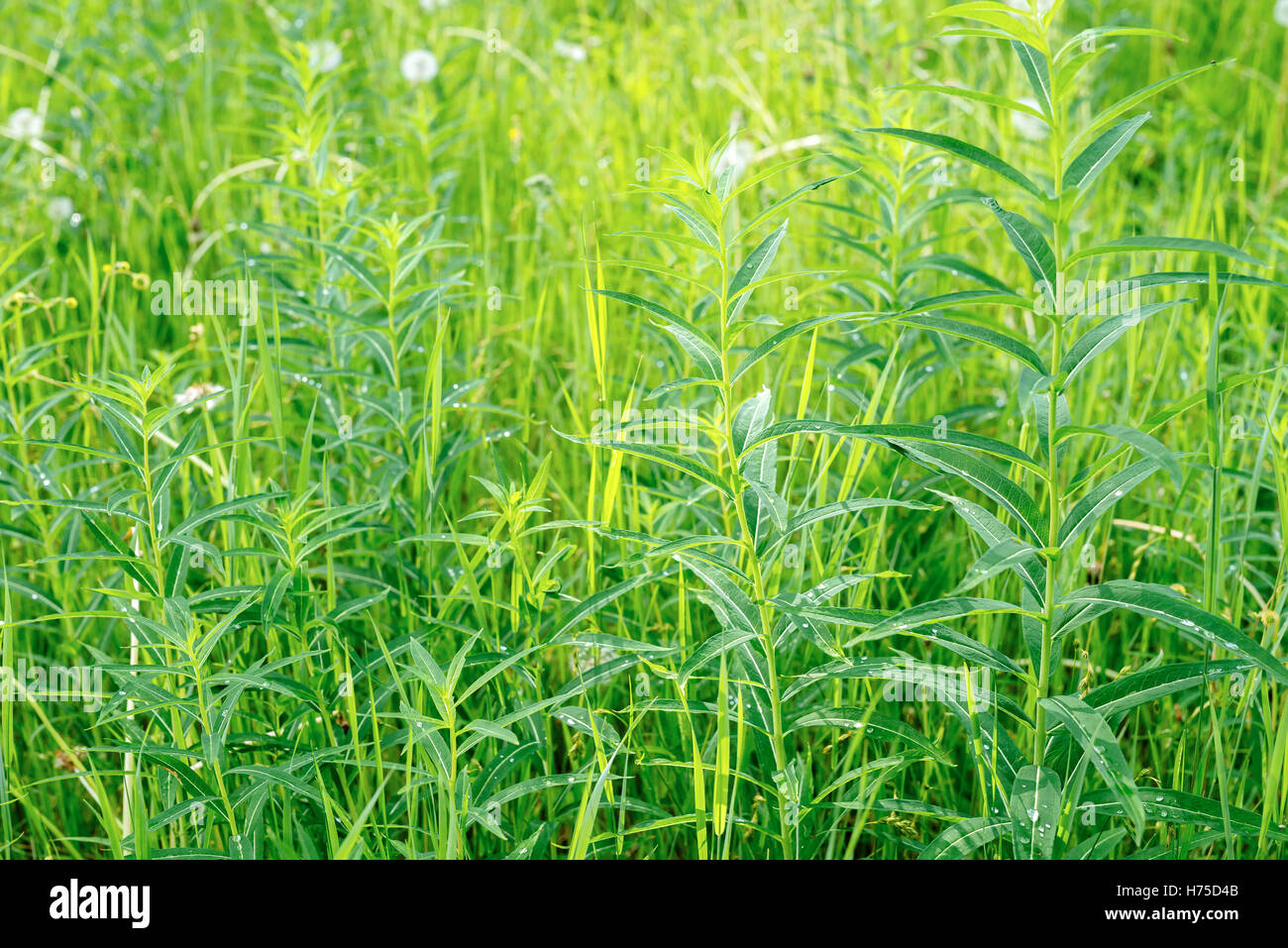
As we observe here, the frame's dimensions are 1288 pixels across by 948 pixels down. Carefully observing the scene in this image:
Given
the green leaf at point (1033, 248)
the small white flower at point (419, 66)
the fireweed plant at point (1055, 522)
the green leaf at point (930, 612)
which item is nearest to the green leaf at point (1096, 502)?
the fireweed plant at point (1055, 522)

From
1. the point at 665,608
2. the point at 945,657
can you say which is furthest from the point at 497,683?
the point at 945,657

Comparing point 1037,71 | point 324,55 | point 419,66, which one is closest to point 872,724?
point 1037,71

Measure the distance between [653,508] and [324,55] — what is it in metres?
1.80

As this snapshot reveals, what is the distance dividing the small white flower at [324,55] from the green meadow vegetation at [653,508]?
152 mm

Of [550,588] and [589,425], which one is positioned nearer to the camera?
[550,588]

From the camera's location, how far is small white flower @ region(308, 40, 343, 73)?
250cm

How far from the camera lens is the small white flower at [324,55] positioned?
2.50m

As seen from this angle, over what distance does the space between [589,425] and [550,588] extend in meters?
0.76

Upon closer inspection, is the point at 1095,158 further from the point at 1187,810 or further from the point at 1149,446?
the point at 1187,810

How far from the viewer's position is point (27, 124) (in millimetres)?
3490

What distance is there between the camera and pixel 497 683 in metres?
1.70

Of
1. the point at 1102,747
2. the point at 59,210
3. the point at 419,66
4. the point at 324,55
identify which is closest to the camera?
the point at 1102,747

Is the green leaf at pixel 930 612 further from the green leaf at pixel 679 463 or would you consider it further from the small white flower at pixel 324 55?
the small white flower at pixel 324 55
